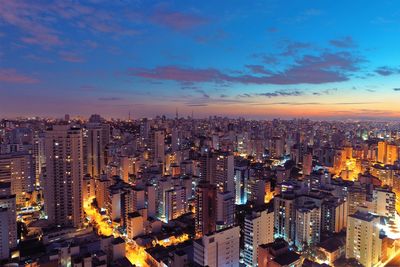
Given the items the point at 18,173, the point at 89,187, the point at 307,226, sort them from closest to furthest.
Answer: the point at 307,226 → the point at 18,173 → the point at 89,187

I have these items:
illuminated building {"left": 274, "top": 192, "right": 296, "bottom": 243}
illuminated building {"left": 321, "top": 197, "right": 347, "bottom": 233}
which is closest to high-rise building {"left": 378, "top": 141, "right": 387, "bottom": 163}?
illuminated building {"left": 321, "top": 197, "right": 347, "bottom": 233}

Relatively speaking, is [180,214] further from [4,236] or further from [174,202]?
[4,236]

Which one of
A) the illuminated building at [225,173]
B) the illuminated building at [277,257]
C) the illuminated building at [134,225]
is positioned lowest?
the illuminated building at [134,225]

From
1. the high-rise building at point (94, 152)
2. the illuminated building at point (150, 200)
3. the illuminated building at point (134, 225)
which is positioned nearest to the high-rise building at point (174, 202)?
the illuminated building at point (150, 200)

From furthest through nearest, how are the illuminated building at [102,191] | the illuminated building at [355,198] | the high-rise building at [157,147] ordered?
1. the high-rise building at [157,147]
2. the illuminated building at [102,191]
3. the illuminated building at [355,198]

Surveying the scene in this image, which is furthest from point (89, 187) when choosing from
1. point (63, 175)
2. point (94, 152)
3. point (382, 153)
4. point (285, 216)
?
point (382, 153)

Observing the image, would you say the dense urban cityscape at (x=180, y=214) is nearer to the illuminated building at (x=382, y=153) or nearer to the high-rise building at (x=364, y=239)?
the high-rise building at (x=364, y=239)
